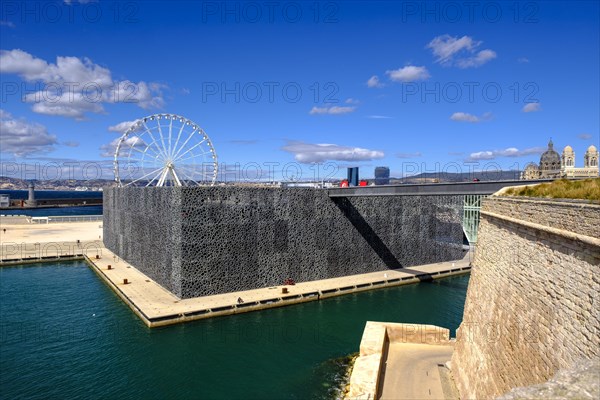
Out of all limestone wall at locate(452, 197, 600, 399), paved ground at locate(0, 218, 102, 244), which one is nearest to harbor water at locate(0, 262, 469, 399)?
limestone wall at locate(452, 197, 600, 399)

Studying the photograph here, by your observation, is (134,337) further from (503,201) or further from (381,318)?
(503,201)

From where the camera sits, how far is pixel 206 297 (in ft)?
98.7

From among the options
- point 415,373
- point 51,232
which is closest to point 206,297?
point 415,373

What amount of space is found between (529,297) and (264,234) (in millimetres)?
22925

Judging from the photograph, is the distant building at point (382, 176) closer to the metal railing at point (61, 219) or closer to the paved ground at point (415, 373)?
the paved ground at point (415, 373)

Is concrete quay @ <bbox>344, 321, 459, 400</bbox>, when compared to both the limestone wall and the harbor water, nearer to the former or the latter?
the limestone wall

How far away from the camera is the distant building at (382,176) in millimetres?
33825

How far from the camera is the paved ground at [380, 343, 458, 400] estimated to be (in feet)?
58.1

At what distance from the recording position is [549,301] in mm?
11438

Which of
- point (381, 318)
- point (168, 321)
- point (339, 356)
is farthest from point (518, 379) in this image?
point (168, 321)

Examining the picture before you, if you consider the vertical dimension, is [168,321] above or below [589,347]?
below

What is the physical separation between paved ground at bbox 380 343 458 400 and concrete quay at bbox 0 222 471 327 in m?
10.9

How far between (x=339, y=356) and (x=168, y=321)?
1134 cm

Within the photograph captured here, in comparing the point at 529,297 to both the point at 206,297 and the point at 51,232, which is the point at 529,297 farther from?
the point at 51,232
